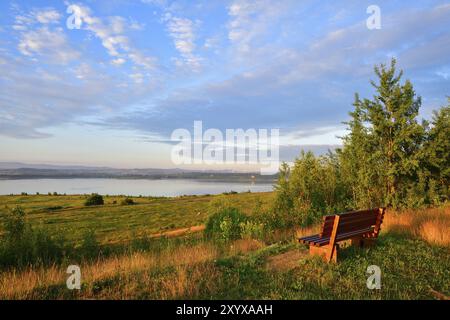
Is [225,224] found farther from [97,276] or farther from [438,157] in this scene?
[438,157]

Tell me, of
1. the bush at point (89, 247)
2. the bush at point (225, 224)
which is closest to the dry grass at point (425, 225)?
the bush at point (225, 224)

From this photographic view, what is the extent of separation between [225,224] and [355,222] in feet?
23.6

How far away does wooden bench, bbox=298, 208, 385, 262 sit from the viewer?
254 inches

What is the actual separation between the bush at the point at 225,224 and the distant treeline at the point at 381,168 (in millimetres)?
2097

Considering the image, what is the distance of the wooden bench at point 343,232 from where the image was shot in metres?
6.45

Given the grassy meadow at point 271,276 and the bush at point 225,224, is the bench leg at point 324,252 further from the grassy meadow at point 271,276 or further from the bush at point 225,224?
the bush at point 225,224

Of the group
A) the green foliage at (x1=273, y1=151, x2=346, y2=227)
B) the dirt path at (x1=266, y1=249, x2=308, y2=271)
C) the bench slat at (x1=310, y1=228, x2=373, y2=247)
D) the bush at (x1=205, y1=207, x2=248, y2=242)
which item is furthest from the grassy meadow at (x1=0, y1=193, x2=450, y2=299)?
the green foliage at (x1=273, y1=151, x2=346, y2=227)

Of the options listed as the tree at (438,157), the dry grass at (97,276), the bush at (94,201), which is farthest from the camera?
the bush at (94,201)

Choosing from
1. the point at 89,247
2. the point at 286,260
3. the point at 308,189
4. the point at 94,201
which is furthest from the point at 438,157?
the point at 94,201

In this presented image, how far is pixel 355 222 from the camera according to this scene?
23.2ft
